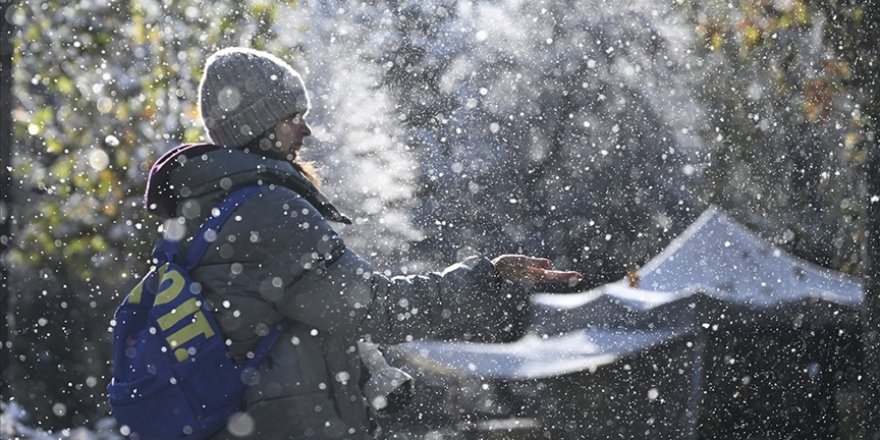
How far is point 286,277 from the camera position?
1729mm

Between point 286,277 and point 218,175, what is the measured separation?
0.82 feet

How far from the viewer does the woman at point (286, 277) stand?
5.72 ft

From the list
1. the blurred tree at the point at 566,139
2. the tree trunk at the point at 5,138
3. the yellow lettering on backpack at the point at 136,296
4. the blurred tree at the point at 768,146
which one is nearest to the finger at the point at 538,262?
the yellow lettering on backpack at the point at 136,296

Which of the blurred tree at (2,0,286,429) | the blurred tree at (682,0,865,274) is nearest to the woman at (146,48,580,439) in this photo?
the blurred tree at (2,0,286,429)

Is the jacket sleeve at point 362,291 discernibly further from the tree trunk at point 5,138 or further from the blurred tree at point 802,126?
the tree trunk at point 5,138

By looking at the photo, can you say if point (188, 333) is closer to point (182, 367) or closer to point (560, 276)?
point (182, 367)

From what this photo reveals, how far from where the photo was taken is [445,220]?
67.4 feet

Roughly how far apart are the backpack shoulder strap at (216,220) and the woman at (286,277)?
0.01 metres

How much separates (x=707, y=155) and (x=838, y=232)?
6986 millimetres

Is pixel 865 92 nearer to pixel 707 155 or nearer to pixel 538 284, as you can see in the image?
pixel 538 284

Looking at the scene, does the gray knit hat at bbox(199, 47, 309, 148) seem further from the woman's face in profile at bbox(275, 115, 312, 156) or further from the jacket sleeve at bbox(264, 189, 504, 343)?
the jacket sleeve at bbox(264, 189, 504, 343)

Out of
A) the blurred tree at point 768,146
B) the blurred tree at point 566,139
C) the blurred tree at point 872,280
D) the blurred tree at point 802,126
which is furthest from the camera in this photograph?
the blurred tree at point 566,139

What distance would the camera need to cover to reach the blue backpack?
1.72 meters

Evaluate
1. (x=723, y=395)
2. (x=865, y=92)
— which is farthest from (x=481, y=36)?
(x=865, y=92)
